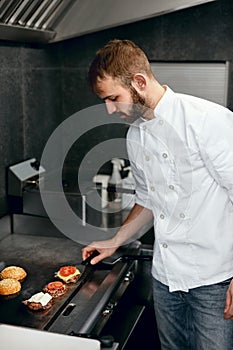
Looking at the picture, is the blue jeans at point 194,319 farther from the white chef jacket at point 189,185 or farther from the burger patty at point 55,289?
the burger patty at point 55,289

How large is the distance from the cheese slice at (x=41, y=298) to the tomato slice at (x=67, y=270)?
132mm

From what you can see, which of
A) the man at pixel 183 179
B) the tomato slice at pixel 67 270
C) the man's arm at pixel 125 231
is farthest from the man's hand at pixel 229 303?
the tomato slice at pixel 67 270

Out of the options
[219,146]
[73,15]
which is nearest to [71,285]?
[219,146]

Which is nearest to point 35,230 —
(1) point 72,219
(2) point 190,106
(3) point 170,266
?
(1) point 72,219

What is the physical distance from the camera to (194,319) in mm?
1383

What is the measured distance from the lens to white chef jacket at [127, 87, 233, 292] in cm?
123

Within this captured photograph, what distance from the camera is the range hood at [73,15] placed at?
5.88 ft

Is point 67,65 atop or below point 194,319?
atop

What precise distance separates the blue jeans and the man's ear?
538 mm

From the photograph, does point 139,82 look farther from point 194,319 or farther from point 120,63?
point 194,319

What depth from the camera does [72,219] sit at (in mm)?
1799

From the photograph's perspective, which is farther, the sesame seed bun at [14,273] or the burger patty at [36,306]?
the sesame seed bun at [14,273]

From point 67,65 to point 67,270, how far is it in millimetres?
1176

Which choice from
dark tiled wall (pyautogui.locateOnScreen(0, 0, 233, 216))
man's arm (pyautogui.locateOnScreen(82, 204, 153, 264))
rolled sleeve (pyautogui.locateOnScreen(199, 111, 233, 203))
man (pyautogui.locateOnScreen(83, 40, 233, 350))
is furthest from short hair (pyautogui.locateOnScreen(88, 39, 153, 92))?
dark tiled wall (pyautogui.locateOnScreen(0, 0, 233, 216))
